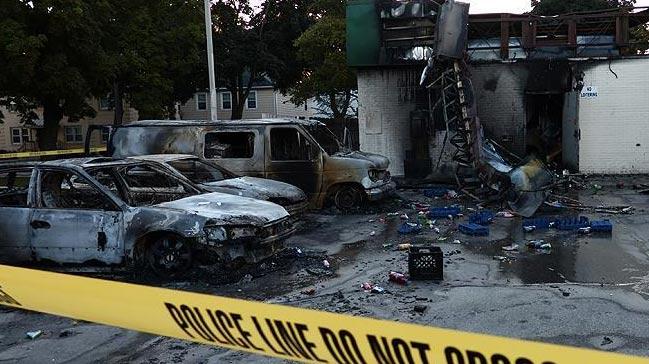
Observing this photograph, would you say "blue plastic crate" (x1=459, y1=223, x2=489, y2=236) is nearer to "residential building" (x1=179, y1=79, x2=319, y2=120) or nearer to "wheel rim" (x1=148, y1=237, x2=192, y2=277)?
"wheel rim" (x1=148, y1=237, x2=192, y2=277)

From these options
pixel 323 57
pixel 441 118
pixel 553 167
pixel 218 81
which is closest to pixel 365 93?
pixel 441 118

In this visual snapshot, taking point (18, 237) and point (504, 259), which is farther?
point (504, 259)

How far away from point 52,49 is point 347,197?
22798 millimetres

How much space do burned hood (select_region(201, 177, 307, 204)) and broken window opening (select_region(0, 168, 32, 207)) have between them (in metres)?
2.37

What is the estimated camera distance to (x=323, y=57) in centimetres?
3491

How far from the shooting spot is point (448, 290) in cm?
637

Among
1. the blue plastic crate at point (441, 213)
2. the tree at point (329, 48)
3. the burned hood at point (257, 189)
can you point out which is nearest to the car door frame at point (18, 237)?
the burned hood at point (257, 189)

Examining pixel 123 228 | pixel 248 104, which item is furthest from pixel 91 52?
pixel 248 104

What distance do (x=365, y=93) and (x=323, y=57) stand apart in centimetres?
1835

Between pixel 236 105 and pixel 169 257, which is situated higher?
pixel 236 105

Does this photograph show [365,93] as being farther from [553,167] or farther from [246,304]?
[246,304]

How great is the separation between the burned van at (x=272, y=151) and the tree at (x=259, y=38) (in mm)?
30893

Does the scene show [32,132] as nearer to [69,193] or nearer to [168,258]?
[69,193]

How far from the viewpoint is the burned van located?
1144 centimetres
